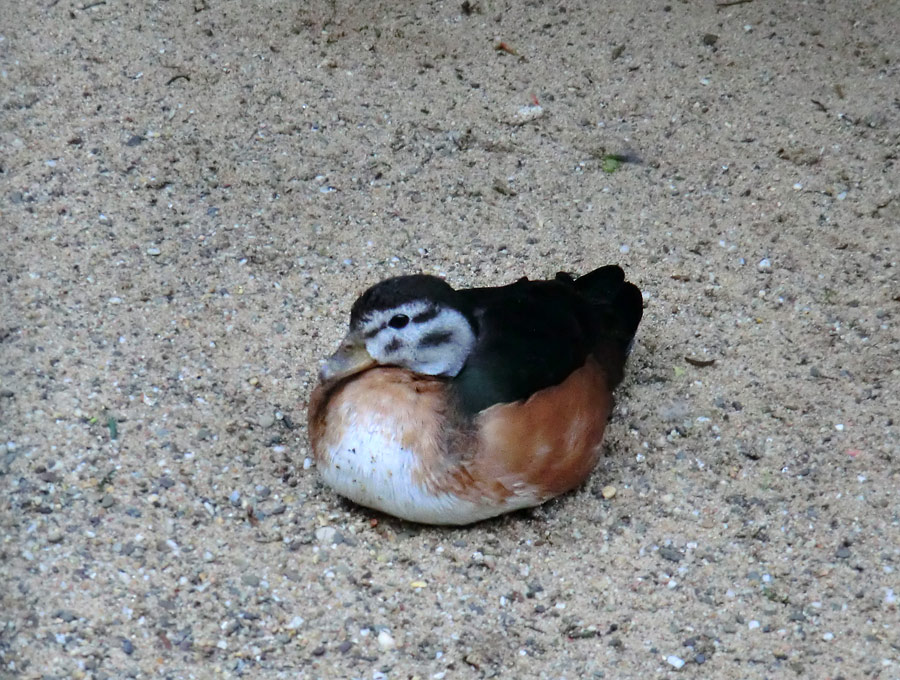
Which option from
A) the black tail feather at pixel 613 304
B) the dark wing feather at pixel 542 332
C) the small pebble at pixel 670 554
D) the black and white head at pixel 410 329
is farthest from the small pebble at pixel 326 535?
the black tail feather at pixel 613 304

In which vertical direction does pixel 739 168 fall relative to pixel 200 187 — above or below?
below

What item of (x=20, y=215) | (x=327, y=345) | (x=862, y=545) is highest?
(x=20, y=215)

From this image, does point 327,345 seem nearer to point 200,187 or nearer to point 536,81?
point 200,187

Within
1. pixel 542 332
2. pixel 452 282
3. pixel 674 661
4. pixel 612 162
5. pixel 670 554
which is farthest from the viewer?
pixel 612 162

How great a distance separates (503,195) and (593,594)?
2.32m

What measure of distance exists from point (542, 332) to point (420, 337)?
46 cm

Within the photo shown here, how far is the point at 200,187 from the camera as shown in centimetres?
528

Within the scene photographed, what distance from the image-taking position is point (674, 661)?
339 cm

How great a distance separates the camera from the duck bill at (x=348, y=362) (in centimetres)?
377

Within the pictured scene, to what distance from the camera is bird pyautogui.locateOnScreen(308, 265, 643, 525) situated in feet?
11.8

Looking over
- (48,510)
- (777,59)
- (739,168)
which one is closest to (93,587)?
(48,510)

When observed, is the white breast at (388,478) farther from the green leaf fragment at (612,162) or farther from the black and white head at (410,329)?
the green leaf fragment at (612,162)

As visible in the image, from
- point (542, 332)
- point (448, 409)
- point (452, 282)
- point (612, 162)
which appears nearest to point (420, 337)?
point (448, 409)

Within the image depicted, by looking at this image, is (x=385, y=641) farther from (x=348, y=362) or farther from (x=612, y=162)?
(x=612, y=162)
